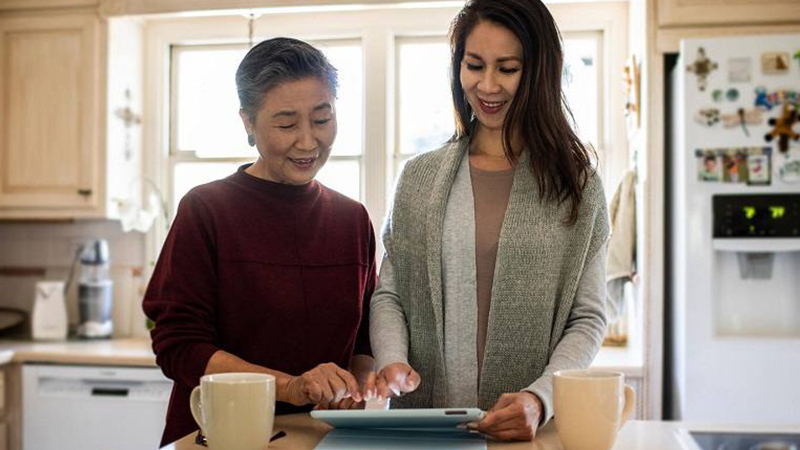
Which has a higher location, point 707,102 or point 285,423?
point 707,102

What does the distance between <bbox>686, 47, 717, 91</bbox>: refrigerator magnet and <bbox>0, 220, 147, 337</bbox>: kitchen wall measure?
7.17 feet

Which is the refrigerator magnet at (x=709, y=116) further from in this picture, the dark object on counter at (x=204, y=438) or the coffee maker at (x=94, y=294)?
the coffee maker at (x=94, y=294)

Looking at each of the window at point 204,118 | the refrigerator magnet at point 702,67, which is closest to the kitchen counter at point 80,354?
the window at point 204,118

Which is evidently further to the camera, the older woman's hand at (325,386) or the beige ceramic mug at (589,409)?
the older woman's hand at (325,386)

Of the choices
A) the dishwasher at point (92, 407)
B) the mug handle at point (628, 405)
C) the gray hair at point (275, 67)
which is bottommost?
the dishwasher at point (92, 407)

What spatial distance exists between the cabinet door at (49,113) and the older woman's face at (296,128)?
6.89 ft

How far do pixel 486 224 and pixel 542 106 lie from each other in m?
0.20

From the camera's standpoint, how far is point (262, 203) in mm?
1447

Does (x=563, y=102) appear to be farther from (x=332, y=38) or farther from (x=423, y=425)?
(x=332, y=38)

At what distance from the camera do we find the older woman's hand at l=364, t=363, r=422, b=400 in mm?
1202

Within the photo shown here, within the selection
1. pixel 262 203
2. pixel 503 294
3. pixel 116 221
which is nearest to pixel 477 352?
pixel 503 294

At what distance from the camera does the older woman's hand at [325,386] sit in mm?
1157

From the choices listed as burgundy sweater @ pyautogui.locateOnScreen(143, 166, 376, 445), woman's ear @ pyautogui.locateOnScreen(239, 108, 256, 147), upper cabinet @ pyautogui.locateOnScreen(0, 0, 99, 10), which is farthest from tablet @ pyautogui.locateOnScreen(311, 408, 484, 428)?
upper cabinet @ pyautogui.locateOnScreen(0, 0, 99, 10)

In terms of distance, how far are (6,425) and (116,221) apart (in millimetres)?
905
